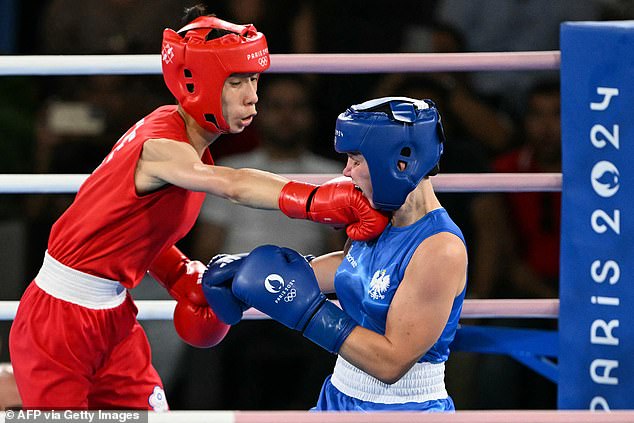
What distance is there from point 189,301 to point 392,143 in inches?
29.6

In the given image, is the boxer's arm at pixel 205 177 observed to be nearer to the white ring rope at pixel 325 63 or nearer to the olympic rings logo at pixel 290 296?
the olympic rings logo at pixel 290 296

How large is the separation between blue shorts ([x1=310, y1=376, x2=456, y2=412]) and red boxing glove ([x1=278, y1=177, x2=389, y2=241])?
1.25ft

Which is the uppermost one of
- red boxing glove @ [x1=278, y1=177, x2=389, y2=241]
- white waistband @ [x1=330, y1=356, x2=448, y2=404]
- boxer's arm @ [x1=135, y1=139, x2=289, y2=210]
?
boxer's arm @ [x1=135, y1=139, x2=289, y2=210]

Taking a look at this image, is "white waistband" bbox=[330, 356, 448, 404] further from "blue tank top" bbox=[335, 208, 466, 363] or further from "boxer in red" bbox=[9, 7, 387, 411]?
"boxer in red" bbox=[9, 7, 387, 411]

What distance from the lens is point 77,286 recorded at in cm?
251

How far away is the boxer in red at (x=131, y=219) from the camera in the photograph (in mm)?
2414

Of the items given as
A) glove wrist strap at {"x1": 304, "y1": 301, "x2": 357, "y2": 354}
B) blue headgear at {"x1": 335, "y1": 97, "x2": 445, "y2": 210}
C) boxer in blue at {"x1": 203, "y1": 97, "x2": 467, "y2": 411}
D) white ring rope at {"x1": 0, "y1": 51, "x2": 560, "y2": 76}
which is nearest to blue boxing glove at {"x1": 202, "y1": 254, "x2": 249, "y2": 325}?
boxer in blue at {"x1": 203, "y1": 97, "x2": 467, "y2": 411}

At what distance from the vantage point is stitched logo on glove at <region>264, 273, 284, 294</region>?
7.45 ft

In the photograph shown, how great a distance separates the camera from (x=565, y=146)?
2.77 m

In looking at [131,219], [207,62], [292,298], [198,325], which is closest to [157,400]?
[198,325]

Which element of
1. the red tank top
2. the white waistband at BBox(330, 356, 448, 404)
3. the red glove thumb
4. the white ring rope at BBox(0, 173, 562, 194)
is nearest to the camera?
the white waistband at BBox(330, 356, 448, 404)

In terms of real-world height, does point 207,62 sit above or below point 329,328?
above

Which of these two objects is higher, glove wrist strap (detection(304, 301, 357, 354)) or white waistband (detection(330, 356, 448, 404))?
glove wrist strap (detection(304, 301, 357, 354))

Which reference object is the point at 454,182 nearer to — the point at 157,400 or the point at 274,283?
the point at 274,283
